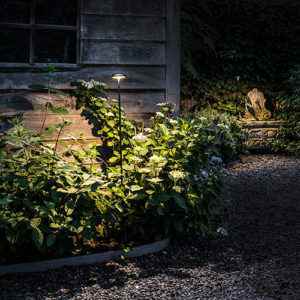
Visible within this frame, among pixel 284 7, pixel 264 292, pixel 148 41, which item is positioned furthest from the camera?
pixel 284 7

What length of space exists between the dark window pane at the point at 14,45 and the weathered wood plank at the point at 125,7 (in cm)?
62

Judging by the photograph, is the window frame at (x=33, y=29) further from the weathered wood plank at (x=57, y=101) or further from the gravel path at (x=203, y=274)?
the gravel path at (x=203, y=274)

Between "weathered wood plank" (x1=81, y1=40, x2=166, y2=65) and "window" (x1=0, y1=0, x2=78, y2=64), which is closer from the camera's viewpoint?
"window" (x1=0, y1=0, x2=78, y2=64)

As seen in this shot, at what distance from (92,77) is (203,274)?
221 centimetres

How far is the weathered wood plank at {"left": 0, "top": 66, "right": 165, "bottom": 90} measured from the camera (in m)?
5.03

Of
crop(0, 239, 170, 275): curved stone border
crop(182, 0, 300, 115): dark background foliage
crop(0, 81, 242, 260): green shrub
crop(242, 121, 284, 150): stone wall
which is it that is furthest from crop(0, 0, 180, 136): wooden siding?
crop(182, 0, 300, 115): dark background foliage

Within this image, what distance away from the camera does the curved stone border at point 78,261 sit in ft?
13.1

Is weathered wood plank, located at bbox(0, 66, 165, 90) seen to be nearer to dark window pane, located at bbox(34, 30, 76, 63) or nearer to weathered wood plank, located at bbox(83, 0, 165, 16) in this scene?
dark window pane, located at bbox(34, 30, 76, 63)

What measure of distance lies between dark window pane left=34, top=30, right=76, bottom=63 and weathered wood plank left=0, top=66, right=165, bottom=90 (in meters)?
0.14

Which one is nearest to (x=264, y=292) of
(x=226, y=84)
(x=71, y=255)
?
(x=71, y=255)

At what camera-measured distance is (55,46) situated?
523 centimetres

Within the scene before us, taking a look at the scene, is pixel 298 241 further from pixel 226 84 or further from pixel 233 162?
pixel 226 84

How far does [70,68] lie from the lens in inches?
206

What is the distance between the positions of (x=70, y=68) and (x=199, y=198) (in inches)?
67.9
